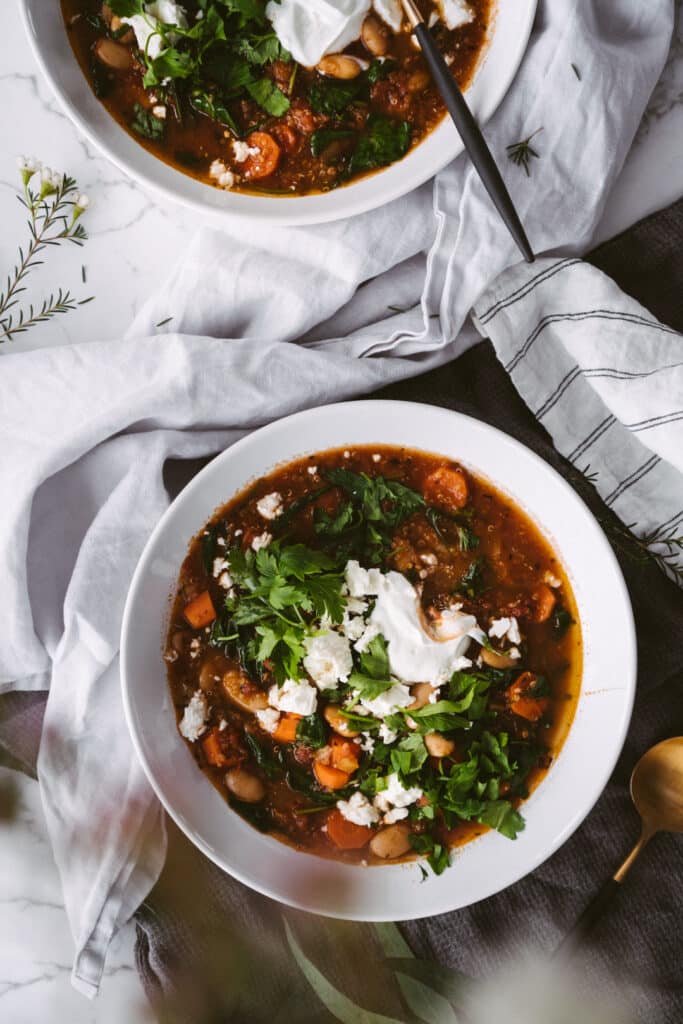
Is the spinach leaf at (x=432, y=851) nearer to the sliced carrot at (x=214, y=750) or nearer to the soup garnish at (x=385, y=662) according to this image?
the soup garnish at (x=385, y=662)

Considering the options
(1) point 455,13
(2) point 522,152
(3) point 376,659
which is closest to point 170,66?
(1) point 455,13

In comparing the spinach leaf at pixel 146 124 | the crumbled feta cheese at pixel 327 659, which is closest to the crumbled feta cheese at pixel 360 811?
the crumbled feta cheese at pixel 327 659

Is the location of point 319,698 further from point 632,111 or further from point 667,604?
point 632,111

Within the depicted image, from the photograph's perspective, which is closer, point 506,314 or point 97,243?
point 506,314

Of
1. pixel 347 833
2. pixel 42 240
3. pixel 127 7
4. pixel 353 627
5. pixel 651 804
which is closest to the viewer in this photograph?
pixel 127 7

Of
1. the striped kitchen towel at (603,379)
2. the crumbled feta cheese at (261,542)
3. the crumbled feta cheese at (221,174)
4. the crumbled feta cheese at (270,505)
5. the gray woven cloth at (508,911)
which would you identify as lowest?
the gray woven cloth at (508,911)

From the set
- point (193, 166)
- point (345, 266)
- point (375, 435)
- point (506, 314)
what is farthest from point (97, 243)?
point (506, 314)

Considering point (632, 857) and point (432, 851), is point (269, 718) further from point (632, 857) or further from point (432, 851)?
point (632, 857)
